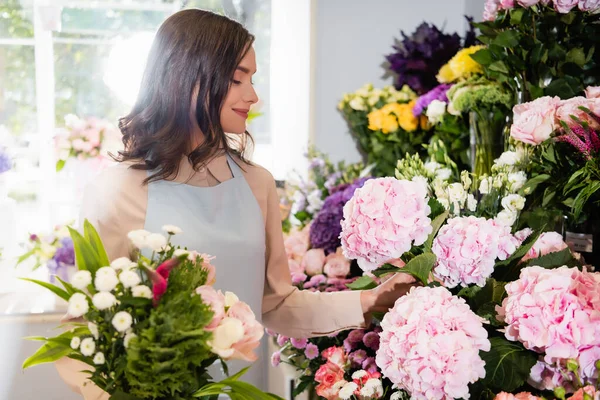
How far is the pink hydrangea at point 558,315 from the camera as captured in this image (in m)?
0.89

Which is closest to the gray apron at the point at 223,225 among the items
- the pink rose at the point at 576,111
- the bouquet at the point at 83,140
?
the pink rose at the point at 576,111

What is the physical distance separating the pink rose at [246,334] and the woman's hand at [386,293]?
0.48 meters

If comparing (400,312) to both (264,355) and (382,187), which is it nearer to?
(382,187)

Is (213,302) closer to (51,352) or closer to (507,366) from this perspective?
(51,352)

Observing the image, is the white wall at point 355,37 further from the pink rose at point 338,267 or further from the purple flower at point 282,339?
the purple flower at point 282,339

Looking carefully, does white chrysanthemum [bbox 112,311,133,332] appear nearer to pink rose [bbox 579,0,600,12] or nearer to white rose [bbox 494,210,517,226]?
white rose [bbox 494,210,517,226]

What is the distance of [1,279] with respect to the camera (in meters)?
2.59

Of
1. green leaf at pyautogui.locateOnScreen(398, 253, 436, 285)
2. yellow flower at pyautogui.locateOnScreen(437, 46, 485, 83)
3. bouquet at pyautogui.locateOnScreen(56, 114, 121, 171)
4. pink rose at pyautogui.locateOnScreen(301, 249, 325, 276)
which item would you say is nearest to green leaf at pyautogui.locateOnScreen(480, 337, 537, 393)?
green leaf at pyautogui.locateOnScreen(398, 253, 436, 285)

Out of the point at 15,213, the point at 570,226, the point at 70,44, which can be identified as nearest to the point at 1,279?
the point at 15,213

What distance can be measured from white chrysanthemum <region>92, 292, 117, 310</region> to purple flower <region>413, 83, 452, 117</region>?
1400 millimetres

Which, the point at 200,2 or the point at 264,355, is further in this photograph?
the point at 200,2

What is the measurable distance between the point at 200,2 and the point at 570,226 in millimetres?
2023

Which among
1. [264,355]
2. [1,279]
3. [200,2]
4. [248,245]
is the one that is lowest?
[264,355]

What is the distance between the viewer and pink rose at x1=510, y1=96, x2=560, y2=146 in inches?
49.7
